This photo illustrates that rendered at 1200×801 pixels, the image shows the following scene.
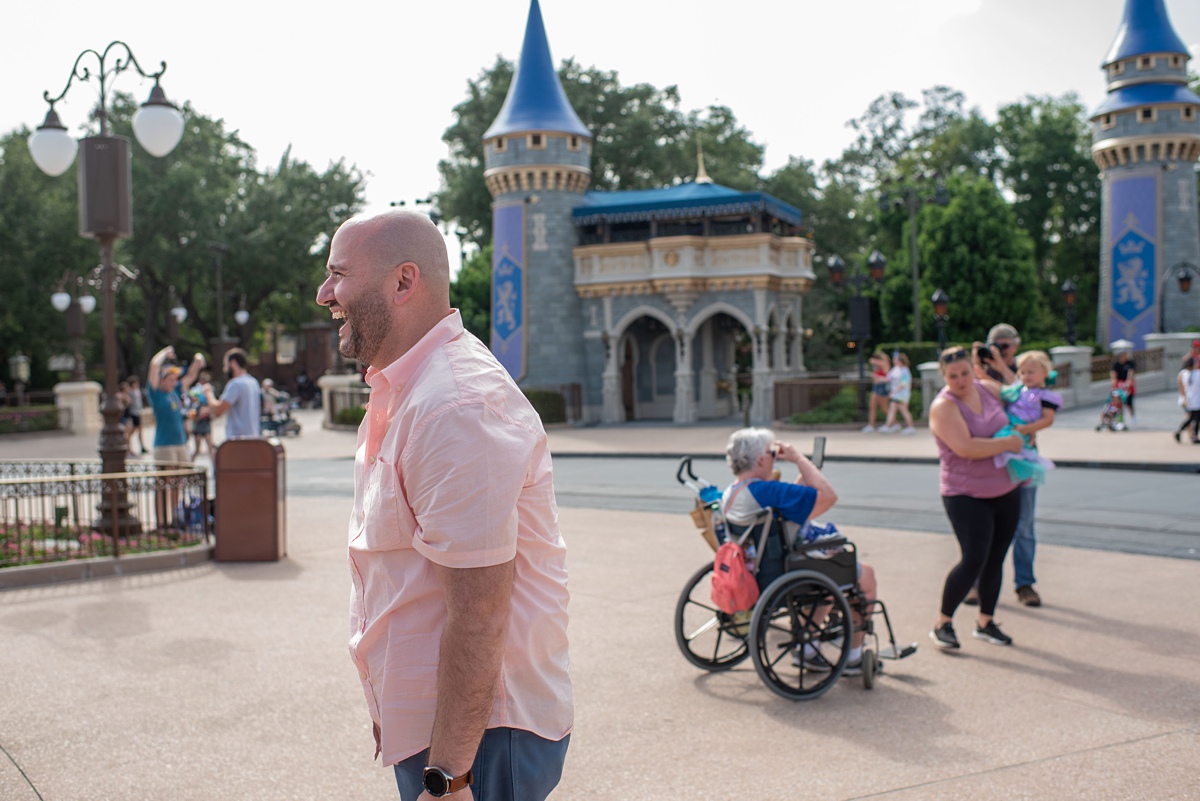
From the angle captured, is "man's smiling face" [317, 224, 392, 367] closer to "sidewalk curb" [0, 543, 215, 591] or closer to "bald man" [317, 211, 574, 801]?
"bald man" [317, 211, 574, 801]

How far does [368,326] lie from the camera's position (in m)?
2.12

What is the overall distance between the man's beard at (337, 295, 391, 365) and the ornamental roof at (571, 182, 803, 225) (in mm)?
30286

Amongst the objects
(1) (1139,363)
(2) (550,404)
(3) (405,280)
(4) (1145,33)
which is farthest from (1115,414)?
(4) (1145,33)

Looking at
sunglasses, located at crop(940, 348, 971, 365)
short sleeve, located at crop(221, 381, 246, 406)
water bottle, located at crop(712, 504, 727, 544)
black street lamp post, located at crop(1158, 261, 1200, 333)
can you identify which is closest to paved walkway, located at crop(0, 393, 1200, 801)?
water bottle, located at crop(712, 504, 727, 544)

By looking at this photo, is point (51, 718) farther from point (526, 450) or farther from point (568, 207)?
point (568, 207)

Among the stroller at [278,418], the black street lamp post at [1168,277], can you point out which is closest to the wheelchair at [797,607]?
the stroller at [278,418]

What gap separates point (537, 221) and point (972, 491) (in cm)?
2829

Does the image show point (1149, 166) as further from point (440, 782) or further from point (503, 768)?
point (440, 782)

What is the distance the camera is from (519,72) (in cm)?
3353

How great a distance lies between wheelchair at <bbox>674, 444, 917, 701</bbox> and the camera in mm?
5094

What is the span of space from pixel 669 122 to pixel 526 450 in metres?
48.1

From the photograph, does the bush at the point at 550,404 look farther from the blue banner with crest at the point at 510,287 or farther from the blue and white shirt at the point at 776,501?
the blue and white shirt at the point at 776,501

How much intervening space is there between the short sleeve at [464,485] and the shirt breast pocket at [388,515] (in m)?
0.05

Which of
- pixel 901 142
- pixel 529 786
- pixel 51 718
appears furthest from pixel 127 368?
pixel 529 786
